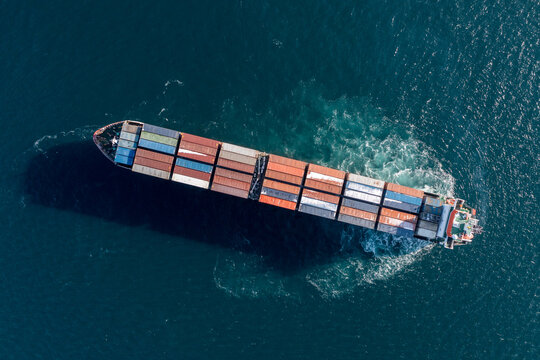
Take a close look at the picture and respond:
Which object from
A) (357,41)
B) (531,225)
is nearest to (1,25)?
(357,41)

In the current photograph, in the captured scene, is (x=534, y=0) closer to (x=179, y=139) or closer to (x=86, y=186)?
(x=179, y=139)

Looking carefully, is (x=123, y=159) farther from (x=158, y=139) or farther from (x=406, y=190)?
(x=406, y=190)

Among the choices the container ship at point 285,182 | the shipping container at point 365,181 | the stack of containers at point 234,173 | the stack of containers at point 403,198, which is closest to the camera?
the stack of containers at point 403,198

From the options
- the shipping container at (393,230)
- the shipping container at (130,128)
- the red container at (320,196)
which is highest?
the shipping container at (130,128)

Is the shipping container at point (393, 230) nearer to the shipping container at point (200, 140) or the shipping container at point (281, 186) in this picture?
the shipping container at point (281, 186)

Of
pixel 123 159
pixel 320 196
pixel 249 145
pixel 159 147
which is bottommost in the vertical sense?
pixel 123 159

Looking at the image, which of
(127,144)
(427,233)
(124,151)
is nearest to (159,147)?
(127,144)

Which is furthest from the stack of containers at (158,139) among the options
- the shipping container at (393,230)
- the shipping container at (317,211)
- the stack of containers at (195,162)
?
the shipping container at (393,230)
